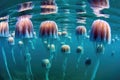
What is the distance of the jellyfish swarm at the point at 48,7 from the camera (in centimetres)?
260

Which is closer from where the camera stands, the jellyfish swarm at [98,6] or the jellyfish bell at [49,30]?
the jellyfish bell at [49,30]

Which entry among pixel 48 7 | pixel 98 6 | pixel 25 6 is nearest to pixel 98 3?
pixel 98 6

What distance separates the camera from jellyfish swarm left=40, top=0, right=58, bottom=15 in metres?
2.60

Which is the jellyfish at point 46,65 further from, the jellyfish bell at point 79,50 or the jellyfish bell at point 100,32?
the jellyfish bell at point 100,32

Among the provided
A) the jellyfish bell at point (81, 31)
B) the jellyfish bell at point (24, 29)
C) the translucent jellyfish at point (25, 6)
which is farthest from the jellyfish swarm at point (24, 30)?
the jellyfish bell at point (81, 31)

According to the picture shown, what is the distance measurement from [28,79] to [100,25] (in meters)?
0.57

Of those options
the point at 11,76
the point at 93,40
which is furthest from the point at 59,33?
the point at 11,76

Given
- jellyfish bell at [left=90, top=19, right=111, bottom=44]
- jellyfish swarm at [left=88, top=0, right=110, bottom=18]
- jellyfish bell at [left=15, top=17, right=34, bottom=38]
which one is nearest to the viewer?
jellyfish bell at [left=90, top=19, right=111, bottom=44]

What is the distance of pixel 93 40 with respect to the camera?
237cm

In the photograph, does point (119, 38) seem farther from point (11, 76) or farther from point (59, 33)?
point (11, 76)

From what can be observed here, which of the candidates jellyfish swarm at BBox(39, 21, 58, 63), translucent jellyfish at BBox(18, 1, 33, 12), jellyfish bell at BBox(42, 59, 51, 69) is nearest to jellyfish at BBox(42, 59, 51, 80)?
jellyfish bell at BBox(42, 59, 51, 69)

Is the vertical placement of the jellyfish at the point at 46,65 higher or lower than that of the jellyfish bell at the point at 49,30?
lower

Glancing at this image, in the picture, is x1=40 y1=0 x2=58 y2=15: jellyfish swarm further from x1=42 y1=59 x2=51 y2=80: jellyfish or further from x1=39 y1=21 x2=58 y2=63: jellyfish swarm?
x1=42 y1=59 x2=51 y2=80: jellyfish

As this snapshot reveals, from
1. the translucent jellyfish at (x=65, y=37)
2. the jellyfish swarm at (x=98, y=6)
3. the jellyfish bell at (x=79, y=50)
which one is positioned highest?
the jellyfish swarm at (x=98, y=6)
